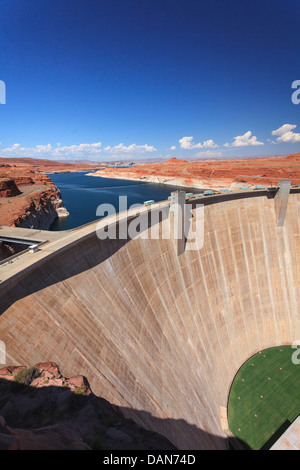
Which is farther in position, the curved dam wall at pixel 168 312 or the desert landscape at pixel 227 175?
the desert landscape at pixel 227 175

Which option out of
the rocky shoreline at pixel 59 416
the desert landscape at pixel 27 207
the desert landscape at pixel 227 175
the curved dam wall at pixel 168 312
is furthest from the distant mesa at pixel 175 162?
the rocky shoreline at pixel 59 416

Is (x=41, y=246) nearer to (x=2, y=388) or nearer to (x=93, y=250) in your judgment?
(x=93, y=250)

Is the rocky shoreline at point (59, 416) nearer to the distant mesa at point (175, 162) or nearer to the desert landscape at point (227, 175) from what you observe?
the desert landscape at point (227, 175)

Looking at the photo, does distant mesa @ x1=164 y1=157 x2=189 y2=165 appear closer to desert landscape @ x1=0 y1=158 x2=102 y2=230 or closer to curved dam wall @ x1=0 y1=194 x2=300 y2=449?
desert landscape @ x1=0 y1=158 x2=102 y2=230

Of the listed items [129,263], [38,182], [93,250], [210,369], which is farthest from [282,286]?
[38,182]

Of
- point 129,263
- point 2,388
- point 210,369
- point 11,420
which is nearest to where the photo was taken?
point 11,420

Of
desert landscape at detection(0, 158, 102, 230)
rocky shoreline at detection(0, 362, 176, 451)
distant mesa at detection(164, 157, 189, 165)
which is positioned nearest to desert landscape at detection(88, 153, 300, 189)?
distant mesa at detection(164, 157, 189, 165)
